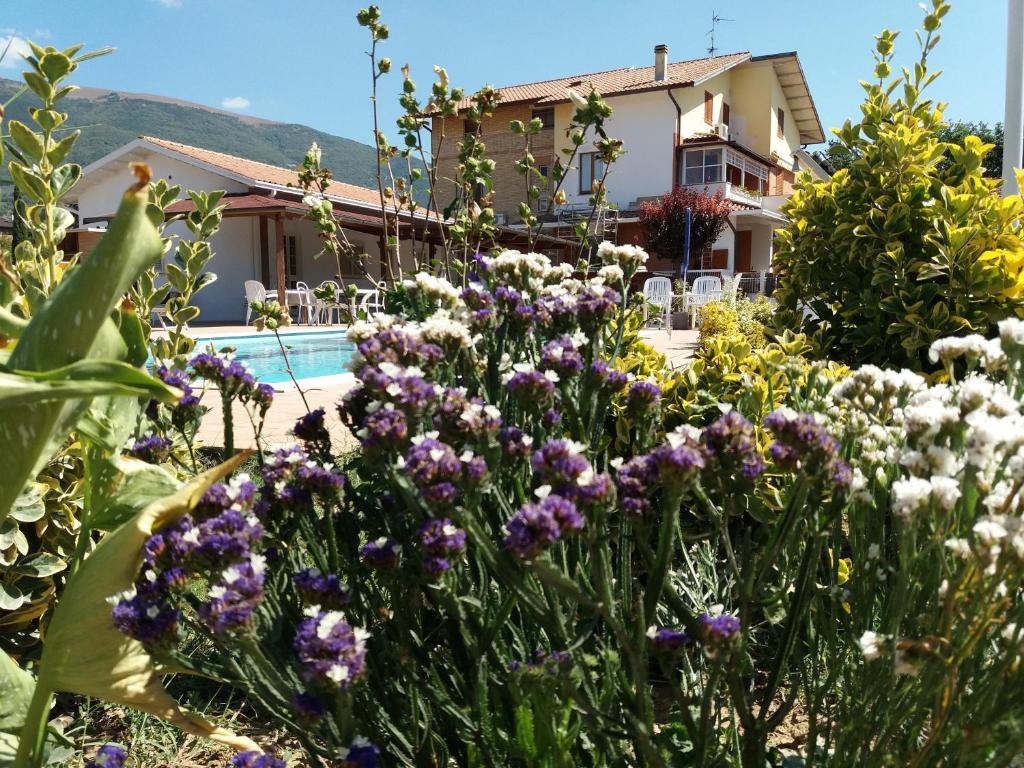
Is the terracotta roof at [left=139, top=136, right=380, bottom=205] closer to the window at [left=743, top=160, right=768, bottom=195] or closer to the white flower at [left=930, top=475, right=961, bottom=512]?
the window at [left=743, top=160, right=768, bottom=195]

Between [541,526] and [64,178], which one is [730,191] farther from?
[541,526]

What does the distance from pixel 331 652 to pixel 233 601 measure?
130 mm

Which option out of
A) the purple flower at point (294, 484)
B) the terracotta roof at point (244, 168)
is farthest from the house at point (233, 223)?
the purple flower at point (294, 484)

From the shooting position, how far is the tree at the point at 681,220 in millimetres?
25484

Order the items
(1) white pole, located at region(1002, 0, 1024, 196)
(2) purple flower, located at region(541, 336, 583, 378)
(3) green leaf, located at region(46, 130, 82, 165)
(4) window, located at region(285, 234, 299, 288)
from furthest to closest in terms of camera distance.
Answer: (4) window, located at region(285, 234, 299, 288), (1) white pole, located at region(1002, 0, 1024, 196), (3) green leaf, located at region(46, 130, 82, 165), (2) purple flower, located at region(541, 336, 583, 378)

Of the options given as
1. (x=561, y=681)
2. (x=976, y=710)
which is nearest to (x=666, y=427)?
(x=976, y=710)

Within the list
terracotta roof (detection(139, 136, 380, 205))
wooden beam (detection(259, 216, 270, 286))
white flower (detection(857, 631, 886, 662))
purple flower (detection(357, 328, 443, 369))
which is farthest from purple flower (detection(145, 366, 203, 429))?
wooden beam (detection(259, 216, 270, 286))

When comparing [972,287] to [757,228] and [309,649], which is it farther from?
[757,228]

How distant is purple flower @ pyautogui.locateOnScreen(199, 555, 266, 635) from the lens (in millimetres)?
812

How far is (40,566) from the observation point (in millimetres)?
1688

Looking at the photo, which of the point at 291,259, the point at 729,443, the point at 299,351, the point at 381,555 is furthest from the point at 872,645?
the point at 291,259

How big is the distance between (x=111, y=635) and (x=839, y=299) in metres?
3.06

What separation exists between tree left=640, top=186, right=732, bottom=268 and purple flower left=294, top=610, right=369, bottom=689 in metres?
25.7

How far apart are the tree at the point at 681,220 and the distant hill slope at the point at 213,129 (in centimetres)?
10846
